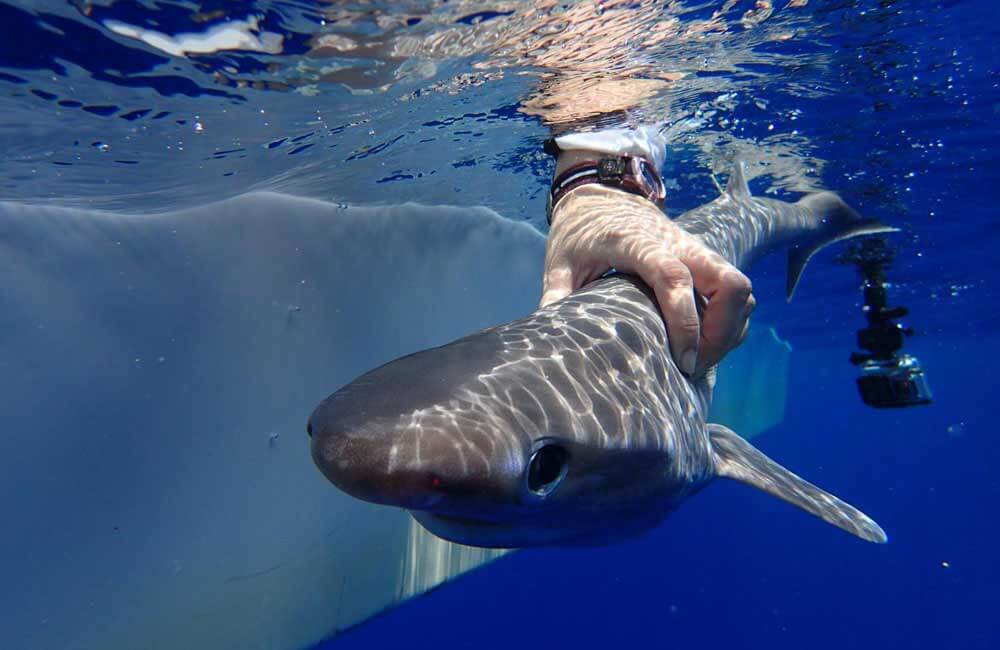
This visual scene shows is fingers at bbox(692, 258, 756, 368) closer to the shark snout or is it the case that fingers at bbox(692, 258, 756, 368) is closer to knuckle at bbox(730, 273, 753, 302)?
knuckle at bbox(730, 273, 753, 302)

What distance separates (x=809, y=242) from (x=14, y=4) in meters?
9.68

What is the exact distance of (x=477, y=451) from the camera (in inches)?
69.1

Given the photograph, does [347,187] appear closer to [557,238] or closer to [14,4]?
[14,4]

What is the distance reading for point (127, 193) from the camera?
780cm

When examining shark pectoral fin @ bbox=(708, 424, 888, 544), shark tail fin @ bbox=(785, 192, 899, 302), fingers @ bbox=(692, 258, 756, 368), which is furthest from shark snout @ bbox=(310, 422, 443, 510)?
shark tail fin @ bbox=(785, 192, 899, 302)

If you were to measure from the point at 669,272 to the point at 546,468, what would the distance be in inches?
65.1

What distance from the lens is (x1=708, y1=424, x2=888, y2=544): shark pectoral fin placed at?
12.0ft

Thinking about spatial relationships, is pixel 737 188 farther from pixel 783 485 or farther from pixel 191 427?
pixel 191 427

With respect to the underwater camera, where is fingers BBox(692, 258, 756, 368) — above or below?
above

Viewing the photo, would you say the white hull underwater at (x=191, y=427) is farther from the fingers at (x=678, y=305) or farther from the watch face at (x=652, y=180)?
the fingers at (x=678, y=305)

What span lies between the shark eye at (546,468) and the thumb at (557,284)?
1.96 m

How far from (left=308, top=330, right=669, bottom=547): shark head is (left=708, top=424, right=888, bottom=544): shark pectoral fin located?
4.60ft

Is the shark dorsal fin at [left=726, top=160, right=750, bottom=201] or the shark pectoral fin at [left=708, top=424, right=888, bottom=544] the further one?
the shark dorsal fin at [left=726, top=160, right=750, bottom=201]

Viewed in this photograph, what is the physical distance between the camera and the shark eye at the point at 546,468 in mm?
1981
